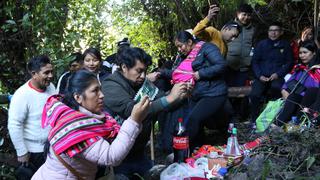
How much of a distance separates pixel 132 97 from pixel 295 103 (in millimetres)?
3147

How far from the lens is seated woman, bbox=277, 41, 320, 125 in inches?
226

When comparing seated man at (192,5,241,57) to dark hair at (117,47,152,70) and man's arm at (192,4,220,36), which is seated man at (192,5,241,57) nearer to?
man's arm at (192,4,220,36)

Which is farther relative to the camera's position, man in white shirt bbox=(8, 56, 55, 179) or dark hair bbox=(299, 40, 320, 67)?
dark hair bbox=(299, 40, 320, 67)

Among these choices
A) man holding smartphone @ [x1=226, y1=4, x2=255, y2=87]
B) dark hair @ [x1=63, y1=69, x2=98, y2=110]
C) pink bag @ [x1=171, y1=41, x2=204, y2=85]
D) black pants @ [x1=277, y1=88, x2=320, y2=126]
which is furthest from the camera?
man holding smartphone @ [x1=226, y1=4, x2=255, y2=87]

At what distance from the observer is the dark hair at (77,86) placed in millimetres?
2641

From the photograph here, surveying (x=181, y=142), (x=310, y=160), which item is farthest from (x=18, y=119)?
(x=310, y=160)

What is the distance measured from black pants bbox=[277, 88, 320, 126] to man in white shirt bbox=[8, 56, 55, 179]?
3030mm

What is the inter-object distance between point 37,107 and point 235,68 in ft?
12.6

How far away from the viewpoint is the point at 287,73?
6.62 metres

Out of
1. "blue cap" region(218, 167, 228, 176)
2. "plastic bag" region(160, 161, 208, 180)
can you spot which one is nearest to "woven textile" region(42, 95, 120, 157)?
"plastic bag" region(160, 161, 208, 180)

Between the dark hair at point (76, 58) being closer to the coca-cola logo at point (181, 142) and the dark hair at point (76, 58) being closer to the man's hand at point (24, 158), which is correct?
the man's hand at point (24, 158)

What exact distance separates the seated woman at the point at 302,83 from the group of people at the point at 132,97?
0.04ft

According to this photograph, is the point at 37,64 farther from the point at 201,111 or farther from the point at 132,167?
the point at 201,111

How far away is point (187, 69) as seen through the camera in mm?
5359
